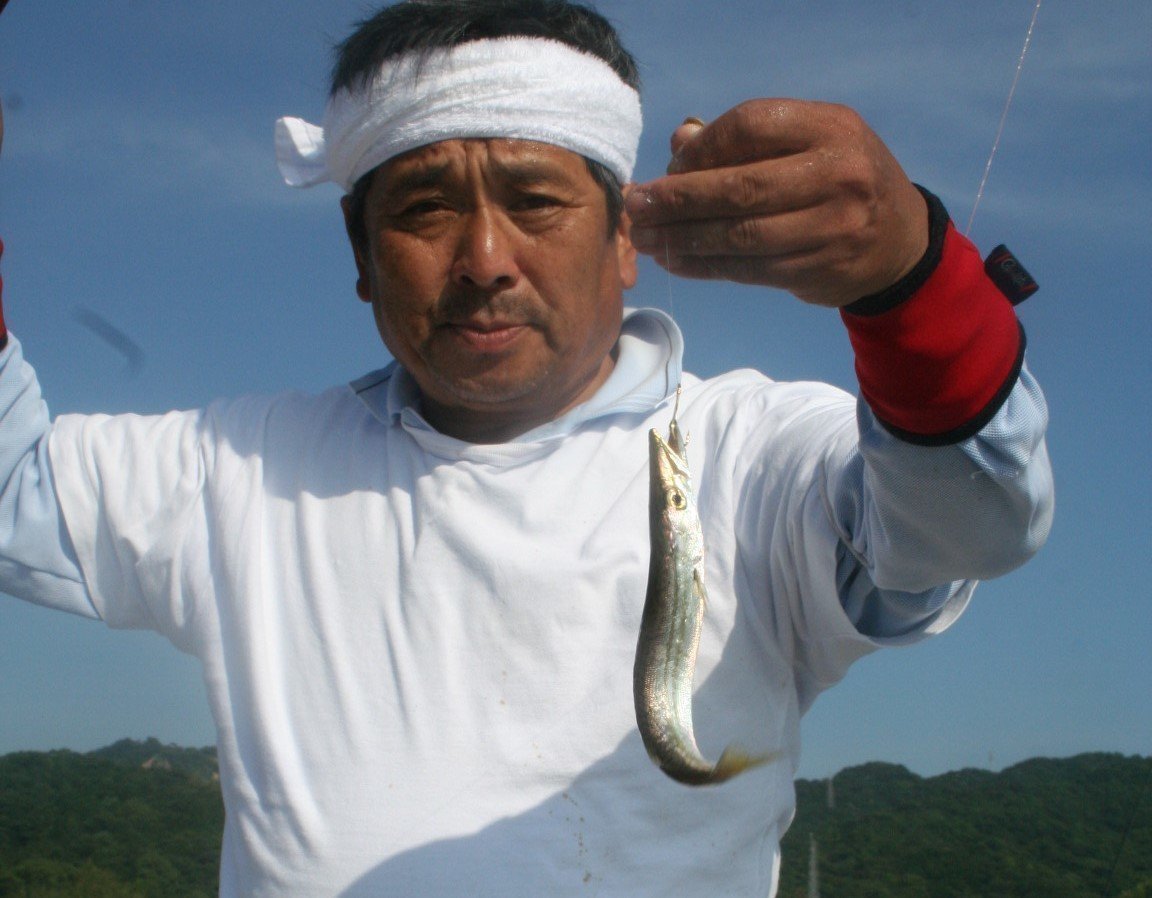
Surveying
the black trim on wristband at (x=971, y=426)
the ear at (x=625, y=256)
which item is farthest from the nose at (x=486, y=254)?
the black trim on wristband at (x=971, y=426)

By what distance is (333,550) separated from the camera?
3.00 metres

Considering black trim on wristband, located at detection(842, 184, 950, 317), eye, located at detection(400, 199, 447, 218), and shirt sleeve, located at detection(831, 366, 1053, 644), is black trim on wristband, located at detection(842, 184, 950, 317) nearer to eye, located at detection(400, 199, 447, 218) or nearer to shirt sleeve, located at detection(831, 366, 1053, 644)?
shirt sleeve, located at detection(831, 366, 1053, 644)

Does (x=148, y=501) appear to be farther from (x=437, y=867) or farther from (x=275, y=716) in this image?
(x=437, y=867)

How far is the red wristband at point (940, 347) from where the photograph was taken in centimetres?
193

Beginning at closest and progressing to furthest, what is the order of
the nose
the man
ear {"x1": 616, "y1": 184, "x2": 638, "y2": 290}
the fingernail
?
the fingernail
the man
the nose
ear {"x1": 616, "y1": 184, "x2": 638, "y2": 290}

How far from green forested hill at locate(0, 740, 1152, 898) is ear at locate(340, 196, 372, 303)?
3.47 meters

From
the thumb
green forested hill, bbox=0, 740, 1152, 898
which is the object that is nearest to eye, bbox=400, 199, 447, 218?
the thumb

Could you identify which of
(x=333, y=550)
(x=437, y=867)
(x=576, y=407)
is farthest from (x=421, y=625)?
(x=576, y=407)

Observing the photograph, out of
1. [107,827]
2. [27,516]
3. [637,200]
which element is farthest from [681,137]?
[107,827]

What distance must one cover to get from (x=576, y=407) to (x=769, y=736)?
3.74ft

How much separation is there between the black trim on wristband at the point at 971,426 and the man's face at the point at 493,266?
1119 mm

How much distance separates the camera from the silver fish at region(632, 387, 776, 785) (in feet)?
6.45

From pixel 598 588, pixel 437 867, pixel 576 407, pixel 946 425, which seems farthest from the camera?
pixel 576 407

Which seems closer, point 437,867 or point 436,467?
point 437,867
